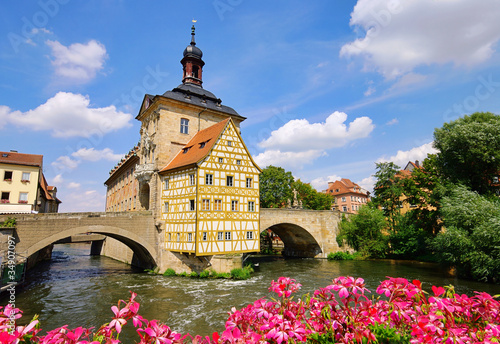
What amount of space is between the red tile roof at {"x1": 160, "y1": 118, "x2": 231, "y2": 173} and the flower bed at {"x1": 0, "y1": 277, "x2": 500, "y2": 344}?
17.4 m

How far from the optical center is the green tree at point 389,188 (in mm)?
32562

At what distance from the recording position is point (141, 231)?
21422 mm

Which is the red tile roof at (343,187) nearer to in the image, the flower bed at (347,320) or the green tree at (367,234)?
the green tree at (367,234)

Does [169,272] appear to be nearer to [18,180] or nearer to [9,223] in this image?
[9,223]

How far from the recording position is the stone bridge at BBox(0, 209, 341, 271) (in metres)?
17.0

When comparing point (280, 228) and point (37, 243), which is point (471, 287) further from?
point (37, 243)

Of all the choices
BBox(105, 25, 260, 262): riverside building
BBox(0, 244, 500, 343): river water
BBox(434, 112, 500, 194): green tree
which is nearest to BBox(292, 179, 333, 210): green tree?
BBox(0, 244, 500, 343): river water

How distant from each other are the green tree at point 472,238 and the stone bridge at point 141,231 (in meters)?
12.5

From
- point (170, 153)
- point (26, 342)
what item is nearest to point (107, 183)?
point (170, 153)

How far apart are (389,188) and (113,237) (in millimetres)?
27587

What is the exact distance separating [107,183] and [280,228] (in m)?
31.7

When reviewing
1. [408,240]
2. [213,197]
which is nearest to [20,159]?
[213,197]

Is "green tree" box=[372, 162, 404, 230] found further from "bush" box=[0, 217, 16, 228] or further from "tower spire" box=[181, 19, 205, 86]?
"bush" box=[0, 217, 16, 228]

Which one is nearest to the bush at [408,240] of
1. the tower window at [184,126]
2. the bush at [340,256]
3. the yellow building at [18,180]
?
the bush at [340,256]
